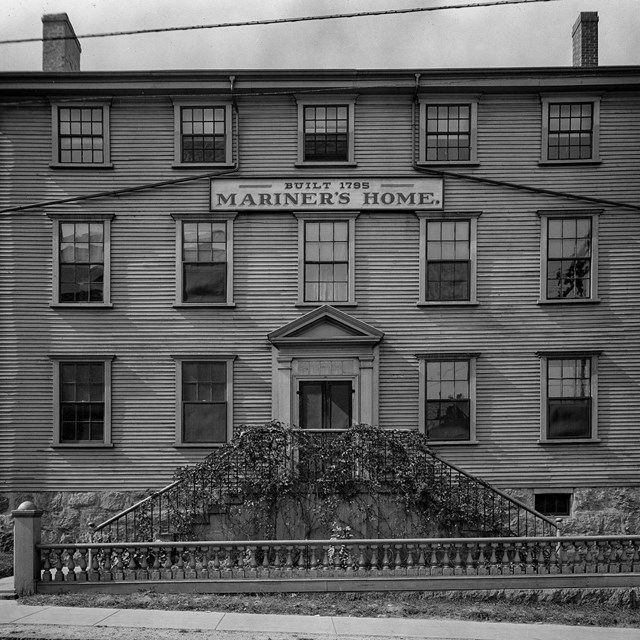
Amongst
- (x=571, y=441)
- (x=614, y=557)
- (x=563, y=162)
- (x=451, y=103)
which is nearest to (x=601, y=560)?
(x=614, y=557)

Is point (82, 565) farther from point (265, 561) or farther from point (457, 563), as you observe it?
point (457, 563)

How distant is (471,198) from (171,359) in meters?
8.27

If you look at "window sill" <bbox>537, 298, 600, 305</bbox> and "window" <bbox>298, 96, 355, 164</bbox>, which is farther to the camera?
"window" <bbox>298, 96, 355, 164</bbox>

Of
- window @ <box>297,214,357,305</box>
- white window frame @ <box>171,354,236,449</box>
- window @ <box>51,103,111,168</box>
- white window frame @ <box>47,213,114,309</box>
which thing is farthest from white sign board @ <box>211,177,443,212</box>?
white window frame @ <box>171,354,236,449</box>

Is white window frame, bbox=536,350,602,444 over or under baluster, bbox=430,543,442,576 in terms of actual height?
over

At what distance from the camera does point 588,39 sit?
19.3m

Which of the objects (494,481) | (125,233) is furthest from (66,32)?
(494,481)

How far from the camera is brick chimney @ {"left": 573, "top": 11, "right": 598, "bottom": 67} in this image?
19.2 metres

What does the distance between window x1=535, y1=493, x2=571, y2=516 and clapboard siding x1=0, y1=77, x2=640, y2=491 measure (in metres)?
0.34

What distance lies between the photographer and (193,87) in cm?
1811

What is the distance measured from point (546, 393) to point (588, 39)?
920cm

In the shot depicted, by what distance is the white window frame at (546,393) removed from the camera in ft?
58.5

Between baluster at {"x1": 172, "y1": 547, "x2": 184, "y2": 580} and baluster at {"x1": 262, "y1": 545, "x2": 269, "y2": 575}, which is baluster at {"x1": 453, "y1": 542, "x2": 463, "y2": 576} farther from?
baluster at {"x1": 172, "y1": 547, "x2": 184, "y2": 580}

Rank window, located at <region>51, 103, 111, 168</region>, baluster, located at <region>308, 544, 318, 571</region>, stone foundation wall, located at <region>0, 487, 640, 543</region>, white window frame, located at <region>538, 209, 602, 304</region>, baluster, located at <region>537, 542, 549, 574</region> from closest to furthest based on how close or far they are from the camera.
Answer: baluster, located at <region>308, 544, 318, 571</region> → baluster, located at <region>537, 542, 549, 574</region> → stone foundation wall, located at <region>0, 487, 640, 543</region> → white window frame, located at <region>538, 209, 602, 304</region> → window, located at <region>51, 103, 111, 168</region>
